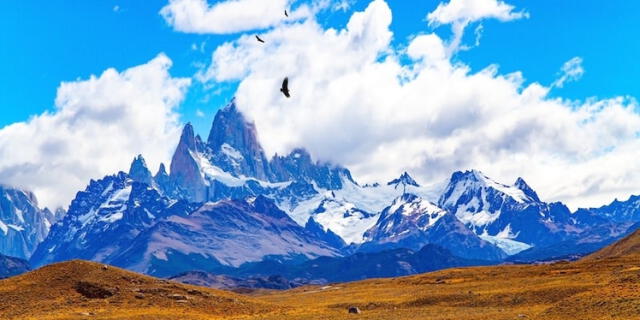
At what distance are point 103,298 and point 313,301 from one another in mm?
36898

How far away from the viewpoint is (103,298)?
115 metres

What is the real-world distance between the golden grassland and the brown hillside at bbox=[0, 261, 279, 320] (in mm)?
126

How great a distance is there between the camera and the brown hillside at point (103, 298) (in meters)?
108

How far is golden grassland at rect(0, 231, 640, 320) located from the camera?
99375mm

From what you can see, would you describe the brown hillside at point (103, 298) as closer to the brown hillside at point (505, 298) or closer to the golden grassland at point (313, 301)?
the golden grassland at point (313, 301)

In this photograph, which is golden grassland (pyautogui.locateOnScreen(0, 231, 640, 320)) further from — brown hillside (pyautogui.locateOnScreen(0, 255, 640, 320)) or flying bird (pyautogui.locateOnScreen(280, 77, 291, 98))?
flying bird (pyautogui.locateOnScreen(280, 77, 291, 98))

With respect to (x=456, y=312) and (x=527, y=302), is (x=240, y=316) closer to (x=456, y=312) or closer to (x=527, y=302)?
(x=456, y=312)

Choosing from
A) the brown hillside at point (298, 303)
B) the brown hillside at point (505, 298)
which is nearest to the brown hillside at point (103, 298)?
the brown hillside at point (298, 303)

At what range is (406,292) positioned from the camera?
135 metres

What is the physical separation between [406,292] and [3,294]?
60.1 metres

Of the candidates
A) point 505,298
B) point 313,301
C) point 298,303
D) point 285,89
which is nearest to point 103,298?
point 298,303

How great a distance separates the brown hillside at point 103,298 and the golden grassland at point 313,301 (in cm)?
13

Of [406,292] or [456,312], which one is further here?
[406,292]

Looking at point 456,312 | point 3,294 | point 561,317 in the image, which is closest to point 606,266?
point 456,312
